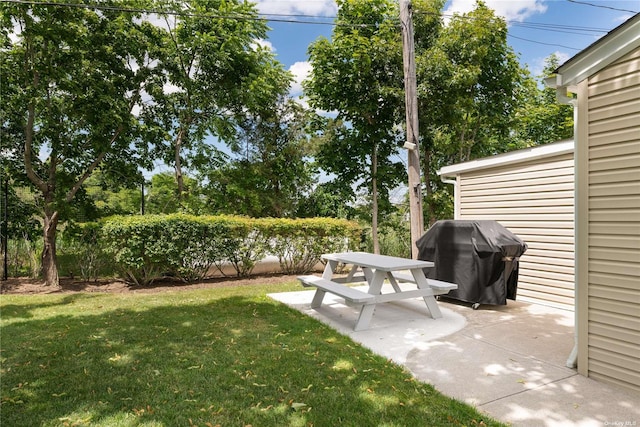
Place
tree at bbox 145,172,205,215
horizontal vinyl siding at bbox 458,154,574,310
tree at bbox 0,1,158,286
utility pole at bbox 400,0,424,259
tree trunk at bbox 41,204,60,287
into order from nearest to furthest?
horizontal vinyl siding at bbox 458,154,574,310
utility pole at bbox 400,0,424,259
tree at bbox 0,1,158,286
tree trunk at bbox 41,204,60,287
tree at bbox 145,172,205,215

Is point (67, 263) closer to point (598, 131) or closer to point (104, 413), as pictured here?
point (104, 413)

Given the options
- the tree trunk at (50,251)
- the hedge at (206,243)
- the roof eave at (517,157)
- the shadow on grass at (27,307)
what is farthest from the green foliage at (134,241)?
the roof eave at (517,157)

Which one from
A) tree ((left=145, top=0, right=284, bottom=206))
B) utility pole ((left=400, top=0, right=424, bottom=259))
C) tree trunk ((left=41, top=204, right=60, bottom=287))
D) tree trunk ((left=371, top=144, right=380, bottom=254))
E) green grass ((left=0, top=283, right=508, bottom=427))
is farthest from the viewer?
tree trunk ((left=371, top=144, right=380, bottom=254))

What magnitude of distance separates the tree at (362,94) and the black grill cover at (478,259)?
5.75 m

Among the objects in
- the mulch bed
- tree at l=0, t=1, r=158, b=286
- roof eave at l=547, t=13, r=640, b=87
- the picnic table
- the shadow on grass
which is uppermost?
tree at l=0, t=1, r=158, b=286

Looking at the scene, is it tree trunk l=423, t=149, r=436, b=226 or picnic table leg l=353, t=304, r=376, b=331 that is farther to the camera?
tree trunk l=423, t=149, r=436, b=226

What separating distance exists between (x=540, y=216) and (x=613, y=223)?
3043mm

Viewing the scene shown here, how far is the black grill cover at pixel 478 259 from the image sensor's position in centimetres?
488

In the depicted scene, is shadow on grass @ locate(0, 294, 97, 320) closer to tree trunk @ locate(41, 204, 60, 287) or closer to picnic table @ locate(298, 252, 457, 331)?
tree trunk @ locate(41, 204, 60, 287)

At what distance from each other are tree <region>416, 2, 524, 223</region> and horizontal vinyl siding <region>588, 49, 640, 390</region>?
8.31 m

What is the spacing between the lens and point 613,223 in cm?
269

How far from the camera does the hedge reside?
6.83 m

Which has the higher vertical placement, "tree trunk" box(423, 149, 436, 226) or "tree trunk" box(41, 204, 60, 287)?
"tree trunk" box(423, 149, 436, 226)

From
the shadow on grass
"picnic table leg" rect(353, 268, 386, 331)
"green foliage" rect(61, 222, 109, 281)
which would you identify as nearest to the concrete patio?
"picnic table leg" rect(353, 268, 386, 331)
